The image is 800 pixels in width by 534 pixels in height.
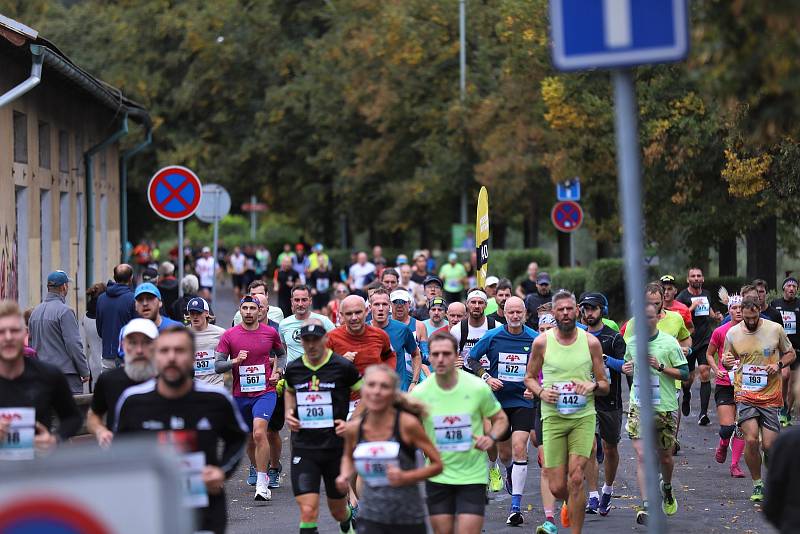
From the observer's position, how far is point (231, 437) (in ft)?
25.5

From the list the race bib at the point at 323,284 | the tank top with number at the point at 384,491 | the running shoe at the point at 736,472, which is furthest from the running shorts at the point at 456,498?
the race bib at the point at 323,284

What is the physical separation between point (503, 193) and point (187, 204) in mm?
21953

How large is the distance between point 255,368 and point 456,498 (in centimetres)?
505

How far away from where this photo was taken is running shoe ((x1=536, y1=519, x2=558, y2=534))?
11625mm

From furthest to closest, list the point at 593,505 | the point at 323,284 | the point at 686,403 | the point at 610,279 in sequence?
the point at 323,284 → the point at 610,279 → the point at 686,403 → the point at 593,505

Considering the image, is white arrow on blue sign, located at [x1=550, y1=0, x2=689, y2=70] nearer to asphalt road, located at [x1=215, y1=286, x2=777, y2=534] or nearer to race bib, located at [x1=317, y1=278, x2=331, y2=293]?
asphalt road, located at [x1=215, y1=286, x2=777, y2=534]

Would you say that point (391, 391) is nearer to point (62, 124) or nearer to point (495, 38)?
point (62, 124)

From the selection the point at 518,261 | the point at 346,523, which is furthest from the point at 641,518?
the point at 518,261

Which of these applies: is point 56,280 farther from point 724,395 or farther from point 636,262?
point 636,262

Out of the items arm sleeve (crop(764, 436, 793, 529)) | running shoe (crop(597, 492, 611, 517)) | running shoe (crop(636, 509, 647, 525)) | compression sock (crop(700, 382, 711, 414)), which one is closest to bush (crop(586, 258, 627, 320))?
compression sock (crop(700, 382, 711, 414))

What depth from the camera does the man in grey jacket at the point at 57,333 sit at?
14500 mm

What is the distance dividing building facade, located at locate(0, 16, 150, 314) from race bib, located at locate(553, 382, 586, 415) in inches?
321

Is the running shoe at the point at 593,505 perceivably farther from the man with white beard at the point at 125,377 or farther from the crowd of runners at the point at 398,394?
the man with white beard at the point at 125,377

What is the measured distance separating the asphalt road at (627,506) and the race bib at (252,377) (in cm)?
96
